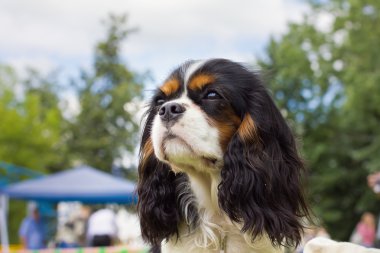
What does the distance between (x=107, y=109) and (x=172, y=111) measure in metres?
34.2

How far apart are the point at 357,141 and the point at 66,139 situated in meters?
17.7

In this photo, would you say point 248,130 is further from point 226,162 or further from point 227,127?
point 226,162

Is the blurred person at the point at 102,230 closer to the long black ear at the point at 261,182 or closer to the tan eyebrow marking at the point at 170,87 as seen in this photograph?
the tan eyebrow marking at the point at 170,87

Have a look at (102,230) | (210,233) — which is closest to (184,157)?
(210,233)

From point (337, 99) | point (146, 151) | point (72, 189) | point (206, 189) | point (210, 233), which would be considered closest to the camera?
point (210, 233)

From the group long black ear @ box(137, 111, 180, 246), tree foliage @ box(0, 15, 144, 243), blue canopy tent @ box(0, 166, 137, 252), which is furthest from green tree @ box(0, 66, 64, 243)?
long black ear @ box(137, 111, 180, 246)

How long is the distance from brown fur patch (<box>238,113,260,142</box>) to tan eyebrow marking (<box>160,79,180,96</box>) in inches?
18.9

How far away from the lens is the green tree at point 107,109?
35.8m

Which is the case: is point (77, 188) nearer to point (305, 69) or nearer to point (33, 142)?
point (305, 69)

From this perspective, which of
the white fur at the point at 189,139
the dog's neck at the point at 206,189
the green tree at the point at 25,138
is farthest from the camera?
the green tree at the point at 25,138

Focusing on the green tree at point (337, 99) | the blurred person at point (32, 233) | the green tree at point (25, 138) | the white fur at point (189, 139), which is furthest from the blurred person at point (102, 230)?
the green tree at point (25, 138)

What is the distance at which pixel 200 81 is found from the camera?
3.82 metres

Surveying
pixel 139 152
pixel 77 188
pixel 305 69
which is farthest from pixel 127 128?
pixel 139 152

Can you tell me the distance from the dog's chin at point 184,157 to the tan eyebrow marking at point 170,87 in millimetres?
371
